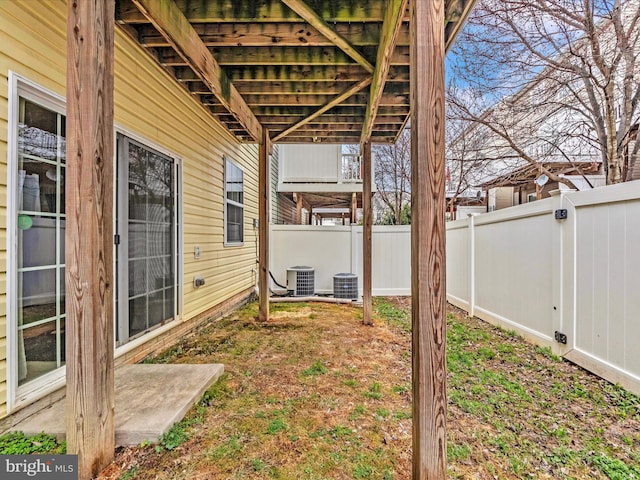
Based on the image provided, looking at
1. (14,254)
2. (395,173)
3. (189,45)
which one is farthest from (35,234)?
(395,173)

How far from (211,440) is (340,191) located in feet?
24.7

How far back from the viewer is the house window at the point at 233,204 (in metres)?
5.52

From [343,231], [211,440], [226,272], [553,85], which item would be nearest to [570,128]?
[553,85]

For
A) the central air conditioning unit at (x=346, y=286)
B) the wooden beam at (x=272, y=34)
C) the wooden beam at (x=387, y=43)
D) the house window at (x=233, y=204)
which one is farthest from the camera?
the central air conditioning unit at (x=346, y=286)

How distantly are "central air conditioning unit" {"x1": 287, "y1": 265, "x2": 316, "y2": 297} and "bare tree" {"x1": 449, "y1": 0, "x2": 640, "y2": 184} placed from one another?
4.69 metres

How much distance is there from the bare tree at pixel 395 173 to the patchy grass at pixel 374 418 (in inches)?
370

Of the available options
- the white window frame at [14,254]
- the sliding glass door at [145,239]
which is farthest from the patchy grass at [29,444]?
the sliding glass door at [145,239]

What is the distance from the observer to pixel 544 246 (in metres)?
3.68

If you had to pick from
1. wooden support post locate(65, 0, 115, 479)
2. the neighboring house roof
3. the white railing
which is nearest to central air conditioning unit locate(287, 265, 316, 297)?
the white railing

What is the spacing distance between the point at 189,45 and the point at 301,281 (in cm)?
482

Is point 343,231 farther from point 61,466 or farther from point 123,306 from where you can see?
point 61,466

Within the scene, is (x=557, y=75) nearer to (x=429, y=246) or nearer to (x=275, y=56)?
(x=275, y=56)

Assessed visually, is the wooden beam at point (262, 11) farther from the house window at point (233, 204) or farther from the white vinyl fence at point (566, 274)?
the house window at point (233, 204)

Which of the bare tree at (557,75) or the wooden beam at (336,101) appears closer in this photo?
the wooden beam at (336,101)
